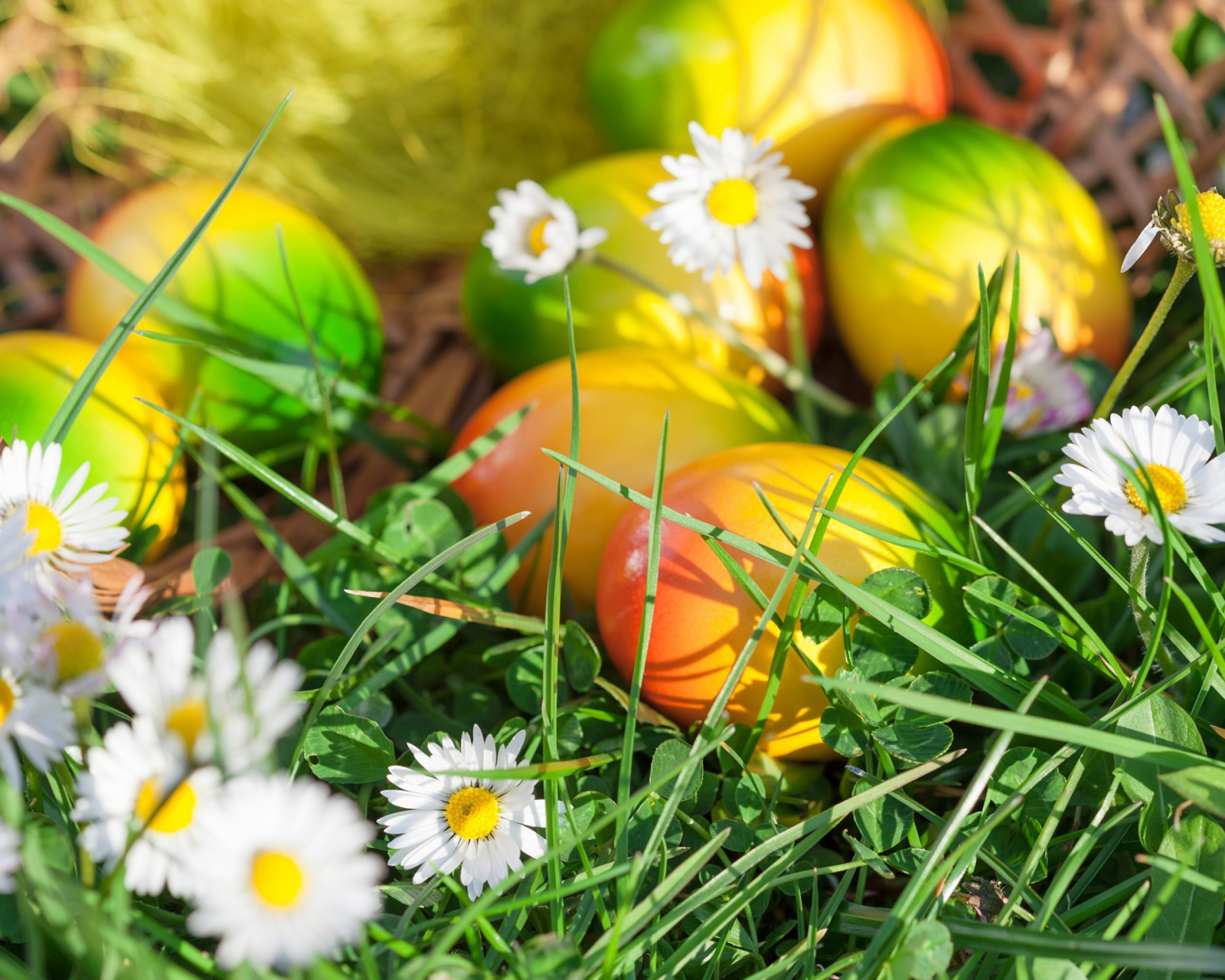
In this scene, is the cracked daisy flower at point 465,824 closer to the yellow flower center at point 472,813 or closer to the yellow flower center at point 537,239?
the yellow flower center at point 472,813

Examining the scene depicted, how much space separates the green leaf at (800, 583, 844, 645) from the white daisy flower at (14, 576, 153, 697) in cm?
27

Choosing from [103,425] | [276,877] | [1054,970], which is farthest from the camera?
[103,425]

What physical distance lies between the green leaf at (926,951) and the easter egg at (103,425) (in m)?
0.44

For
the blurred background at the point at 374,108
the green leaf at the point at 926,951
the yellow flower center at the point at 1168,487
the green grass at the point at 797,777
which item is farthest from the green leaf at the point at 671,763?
the blurred background at the point at 374,108

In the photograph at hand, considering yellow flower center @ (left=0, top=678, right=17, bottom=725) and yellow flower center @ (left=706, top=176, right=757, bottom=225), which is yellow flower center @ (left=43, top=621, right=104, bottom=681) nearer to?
yellow flower center @ (left=0, top=678, right=17, bottom=725)

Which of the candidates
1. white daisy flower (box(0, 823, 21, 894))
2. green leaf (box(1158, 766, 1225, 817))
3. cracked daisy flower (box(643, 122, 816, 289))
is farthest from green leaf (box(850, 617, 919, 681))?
white daisy flower (box(0, 823, 21, 894))

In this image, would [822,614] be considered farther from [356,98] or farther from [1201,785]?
[356,98]

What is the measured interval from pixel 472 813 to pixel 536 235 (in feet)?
1.26

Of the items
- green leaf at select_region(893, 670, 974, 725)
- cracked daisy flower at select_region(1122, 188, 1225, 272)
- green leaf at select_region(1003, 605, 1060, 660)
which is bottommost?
green leaf at select_region(893, 670, 974, 725)

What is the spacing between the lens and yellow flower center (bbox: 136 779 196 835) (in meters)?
0.28

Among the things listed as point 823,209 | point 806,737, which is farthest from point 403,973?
point 823,209

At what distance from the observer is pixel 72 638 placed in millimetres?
305

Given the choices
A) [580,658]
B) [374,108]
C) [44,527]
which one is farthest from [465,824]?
[374,108]

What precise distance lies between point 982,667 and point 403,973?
0.25 m
